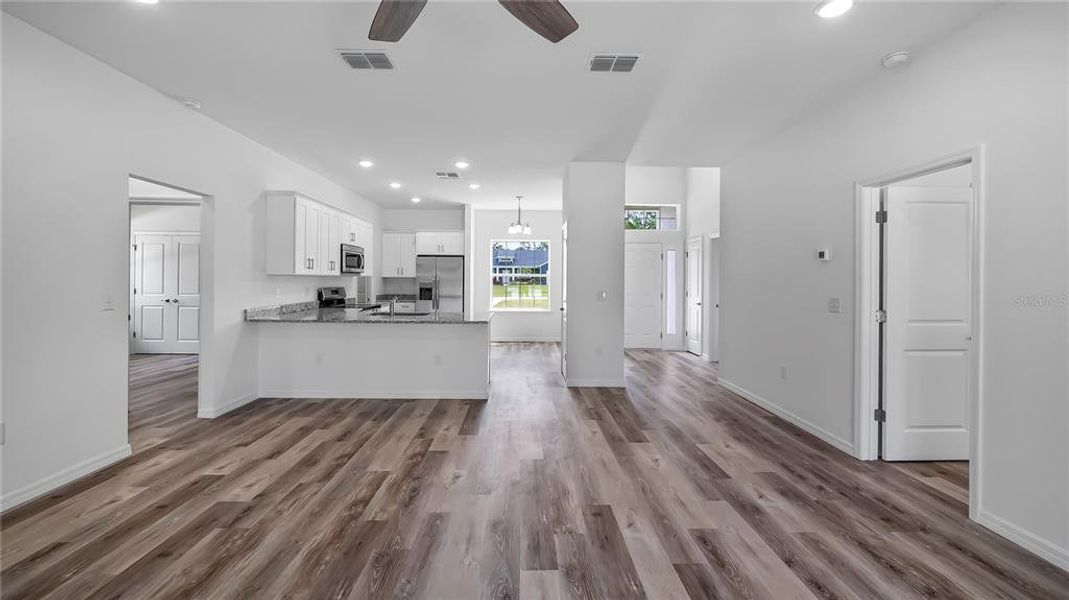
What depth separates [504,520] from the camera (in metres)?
2.38

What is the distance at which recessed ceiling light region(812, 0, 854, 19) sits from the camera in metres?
2.26

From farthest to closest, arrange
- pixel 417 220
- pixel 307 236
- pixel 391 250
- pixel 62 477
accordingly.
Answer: pixel 417 220 < pixel 391 250 < pixel 307 236 < pixel 62 477

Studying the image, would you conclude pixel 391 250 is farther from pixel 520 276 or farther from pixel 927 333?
pixel 927 333

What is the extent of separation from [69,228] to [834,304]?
17.4ft

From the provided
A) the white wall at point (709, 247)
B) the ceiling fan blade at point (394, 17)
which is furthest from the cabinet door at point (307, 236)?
the white wall at point (709, 247)

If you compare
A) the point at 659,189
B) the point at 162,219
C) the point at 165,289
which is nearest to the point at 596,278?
the point at 659,189

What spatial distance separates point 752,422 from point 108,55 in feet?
18.2

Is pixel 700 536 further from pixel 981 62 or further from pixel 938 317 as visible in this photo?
pixel 981 62

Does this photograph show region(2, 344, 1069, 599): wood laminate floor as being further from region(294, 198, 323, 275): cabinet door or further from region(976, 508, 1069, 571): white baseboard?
region(294, 198, 323, 275): cabinet door

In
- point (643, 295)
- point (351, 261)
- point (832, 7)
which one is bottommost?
point (643, 295)

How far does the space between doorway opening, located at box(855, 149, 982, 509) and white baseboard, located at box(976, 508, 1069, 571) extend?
90 cm

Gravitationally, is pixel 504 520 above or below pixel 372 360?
below

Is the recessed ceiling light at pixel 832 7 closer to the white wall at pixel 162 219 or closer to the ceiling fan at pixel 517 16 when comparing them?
the ceiling fan at pixel 517 16

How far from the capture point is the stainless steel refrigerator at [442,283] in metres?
8.63
